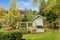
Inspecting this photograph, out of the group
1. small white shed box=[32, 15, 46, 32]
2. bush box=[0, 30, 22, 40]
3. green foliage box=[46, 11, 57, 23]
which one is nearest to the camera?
bush box=[0, 30, 22, 40]

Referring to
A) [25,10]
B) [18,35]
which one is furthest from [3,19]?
[18,35]

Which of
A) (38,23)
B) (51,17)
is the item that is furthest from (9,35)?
(51,17)

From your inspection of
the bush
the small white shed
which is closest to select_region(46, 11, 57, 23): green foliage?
the small white shed

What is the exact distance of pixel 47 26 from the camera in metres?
37.7

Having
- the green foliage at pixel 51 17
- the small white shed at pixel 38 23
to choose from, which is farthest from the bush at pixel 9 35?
the green foliage at pixel 51 17

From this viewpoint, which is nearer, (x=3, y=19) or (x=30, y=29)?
(x=30, y=29)

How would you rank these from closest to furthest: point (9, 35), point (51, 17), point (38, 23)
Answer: point (9, 35)
point (38, 23)
point (51, 17)

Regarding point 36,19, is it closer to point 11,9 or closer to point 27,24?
point 27,24

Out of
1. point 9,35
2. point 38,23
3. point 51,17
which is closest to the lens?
point 9,35

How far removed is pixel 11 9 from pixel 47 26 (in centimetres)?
887

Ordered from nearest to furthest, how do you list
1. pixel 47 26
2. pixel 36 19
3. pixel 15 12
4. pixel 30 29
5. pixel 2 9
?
pixel 30 29
pixel 36 19
pixel 47 26
pixel 15 12
pixel 2 9

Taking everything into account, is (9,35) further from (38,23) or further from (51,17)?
(51,17)

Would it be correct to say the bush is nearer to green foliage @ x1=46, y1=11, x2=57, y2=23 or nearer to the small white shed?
the small white shed

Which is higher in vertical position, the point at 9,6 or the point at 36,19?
the point at 9,6
